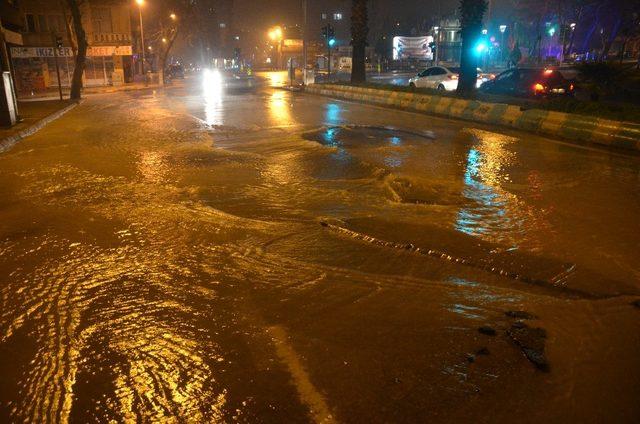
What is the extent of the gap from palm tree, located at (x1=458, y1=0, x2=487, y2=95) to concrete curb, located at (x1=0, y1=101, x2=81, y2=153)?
1671 cm

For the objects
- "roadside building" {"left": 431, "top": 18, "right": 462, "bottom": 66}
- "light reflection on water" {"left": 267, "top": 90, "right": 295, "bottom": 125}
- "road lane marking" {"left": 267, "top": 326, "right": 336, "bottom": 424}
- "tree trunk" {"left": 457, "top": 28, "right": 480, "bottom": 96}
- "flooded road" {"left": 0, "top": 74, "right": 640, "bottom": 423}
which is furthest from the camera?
"roadside building" {"left": 431, "top": 18, "right": 462, "bottom": 66}

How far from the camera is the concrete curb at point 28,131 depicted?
502 inches

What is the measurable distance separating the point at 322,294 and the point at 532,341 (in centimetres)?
173

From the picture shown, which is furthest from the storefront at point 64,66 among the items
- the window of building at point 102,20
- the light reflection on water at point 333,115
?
the light reflection on water at point 333,115

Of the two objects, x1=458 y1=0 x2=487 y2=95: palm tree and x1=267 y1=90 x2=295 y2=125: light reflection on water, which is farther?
x1=458 y1=0 x2=487 y2=95: palm tree

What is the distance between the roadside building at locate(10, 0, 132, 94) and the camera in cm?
4019

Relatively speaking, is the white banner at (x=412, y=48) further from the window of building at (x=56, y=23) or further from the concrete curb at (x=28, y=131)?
the concrete curb at (x=28, y=131)

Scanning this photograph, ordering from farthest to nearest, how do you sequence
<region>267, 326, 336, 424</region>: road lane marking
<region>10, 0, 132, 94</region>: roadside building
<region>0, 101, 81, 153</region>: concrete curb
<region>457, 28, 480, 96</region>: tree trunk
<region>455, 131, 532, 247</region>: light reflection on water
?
<region>10, 0, 132, 94</region>: roadside building → <region>457, 28, 480, 96</region>: tree trunk → <region>0, 101, 81, 153</region>: concrete curb → <region>455, 131, 532, 247</region>: light reflection on water → <region>267, 326, 336, 424</region>: road lane marking

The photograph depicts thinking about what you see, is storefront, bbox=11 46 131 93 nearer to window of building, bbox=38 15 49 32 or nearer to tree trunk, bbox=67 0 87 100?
window of building, bbox=38 15 49 32

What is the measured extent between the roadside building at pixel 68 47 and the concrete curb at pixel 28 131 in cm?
2162

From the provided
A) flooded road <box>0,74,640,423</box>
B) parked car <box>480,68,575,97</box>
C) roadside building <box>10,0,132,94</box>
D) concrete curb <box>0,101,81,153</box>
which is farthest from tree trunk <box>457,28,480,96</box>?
roadside building <box>10,0,132,94</box>

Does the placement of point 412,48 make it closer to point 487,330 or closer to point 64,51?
point 64,51

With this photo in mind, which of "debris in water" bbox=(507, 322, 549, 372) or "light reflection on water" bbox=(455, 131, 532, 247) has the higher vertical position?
"light reflection on water" bbox=(455, 131, 532, 247)

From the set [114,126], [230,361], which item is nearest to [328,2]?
[114,126]
